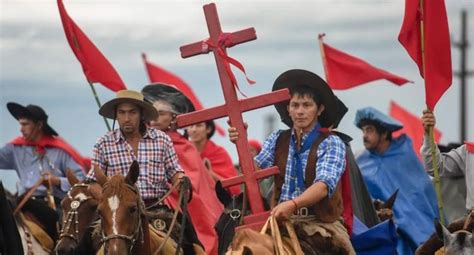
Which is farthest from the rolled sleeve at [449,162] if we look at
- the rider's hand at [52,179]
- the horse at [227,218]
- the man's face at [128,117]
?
the rider's hand at [52,179]

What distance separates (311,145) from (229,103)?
0.78m

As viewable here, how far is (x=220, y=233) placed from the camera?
14.8 meters

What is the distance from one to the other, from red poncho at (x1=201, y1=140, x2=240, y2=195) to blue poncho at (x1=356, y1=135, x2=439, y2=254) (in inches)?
73.7

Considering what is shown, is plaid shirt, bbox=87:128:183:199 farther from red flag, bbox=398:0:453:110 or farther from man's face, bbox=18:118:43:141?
man's face, bbox=18:118:43:141

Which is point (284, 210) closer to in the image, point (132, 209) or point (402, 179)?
point (132, 209)

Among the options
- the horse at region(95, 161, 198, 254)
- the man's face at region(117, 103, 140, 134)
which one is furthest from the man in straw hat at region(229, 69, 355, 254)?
the man's face at region(117, 103, 140, 134)

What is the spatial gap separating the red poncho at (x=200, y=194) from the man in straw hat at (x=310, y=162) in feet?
12.3

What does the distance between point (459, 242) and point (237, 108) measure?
2.12 m

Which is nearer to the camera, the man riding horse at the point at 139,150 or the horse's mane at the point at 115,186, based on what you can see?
the horse's mane at the point at 115,186

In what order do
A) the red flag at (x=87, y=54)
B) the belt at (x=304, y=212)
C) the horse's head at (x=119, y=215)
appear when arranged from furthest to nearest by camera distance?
the red flag at (x=87, y=54)
the belt at (x=304, y=212)
the horse's head at (x=119, y=215)

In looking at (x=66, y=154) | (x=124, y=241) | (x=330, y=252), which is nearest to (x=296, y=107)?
(x=330, y=252)

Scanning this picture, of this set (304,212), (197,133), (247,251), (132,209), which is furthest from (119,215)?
(197,133)

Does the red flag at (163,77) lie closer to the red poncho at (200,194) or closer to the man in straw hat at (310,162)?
the red poncho at (200,194)

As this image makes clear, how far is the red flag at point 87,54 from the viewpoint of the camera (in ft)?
57.5
